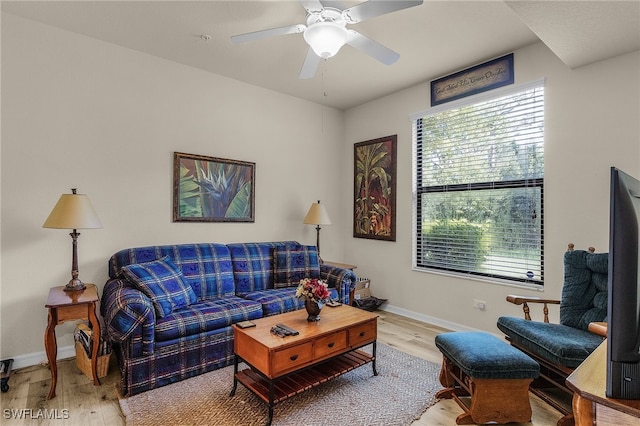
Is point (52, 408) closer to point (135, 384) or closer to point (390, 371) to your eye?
point (135, 384)

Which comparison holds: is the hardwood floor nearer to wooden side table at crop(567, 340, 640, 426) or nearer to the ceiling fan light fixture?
wooden side table at crop(567, 340, 640, 426)

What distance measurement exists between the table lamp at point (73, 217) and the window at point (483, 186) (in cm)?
341

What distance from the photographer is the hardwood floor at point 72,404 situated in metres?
2.12

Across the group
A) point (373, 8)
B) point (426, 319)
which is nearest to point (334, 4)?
point (373, 8)

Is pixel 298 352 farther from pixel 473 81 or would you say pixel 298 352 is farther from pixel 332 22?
pixel 473 81

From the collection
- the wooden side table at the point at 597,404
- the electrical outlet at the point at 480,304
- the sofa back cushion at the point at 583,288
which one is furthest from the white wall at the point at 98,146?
the wooden side table at the point at 597,404

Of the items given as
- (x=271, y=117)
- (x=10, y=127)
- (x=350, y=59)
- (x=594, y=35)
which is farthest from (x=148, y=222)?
(x=594, y=35)

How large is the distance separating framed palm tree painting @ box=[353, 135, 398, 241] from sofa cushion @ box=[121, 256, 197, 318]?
99.8 inches

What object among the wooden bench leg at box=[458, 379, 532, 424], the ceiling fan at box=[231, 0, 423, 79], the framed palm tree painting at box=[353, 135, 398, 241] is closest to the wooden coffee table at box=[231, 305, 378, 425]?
the wooden bench leg at box=[458, 379, 532, 424]

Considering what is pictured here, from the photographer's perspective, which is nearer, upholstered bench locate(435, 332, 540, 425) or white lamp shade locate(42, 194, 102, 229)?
→ upholstered bench locate(435, 332, 540, 425)

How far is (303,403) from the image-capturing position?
231 centimetres

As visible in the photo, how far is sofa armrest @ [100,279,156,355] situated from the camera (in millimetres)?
2355

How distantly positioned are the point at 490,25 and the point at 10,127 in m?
4.03

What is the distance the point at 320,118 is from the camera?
16.2 ft
